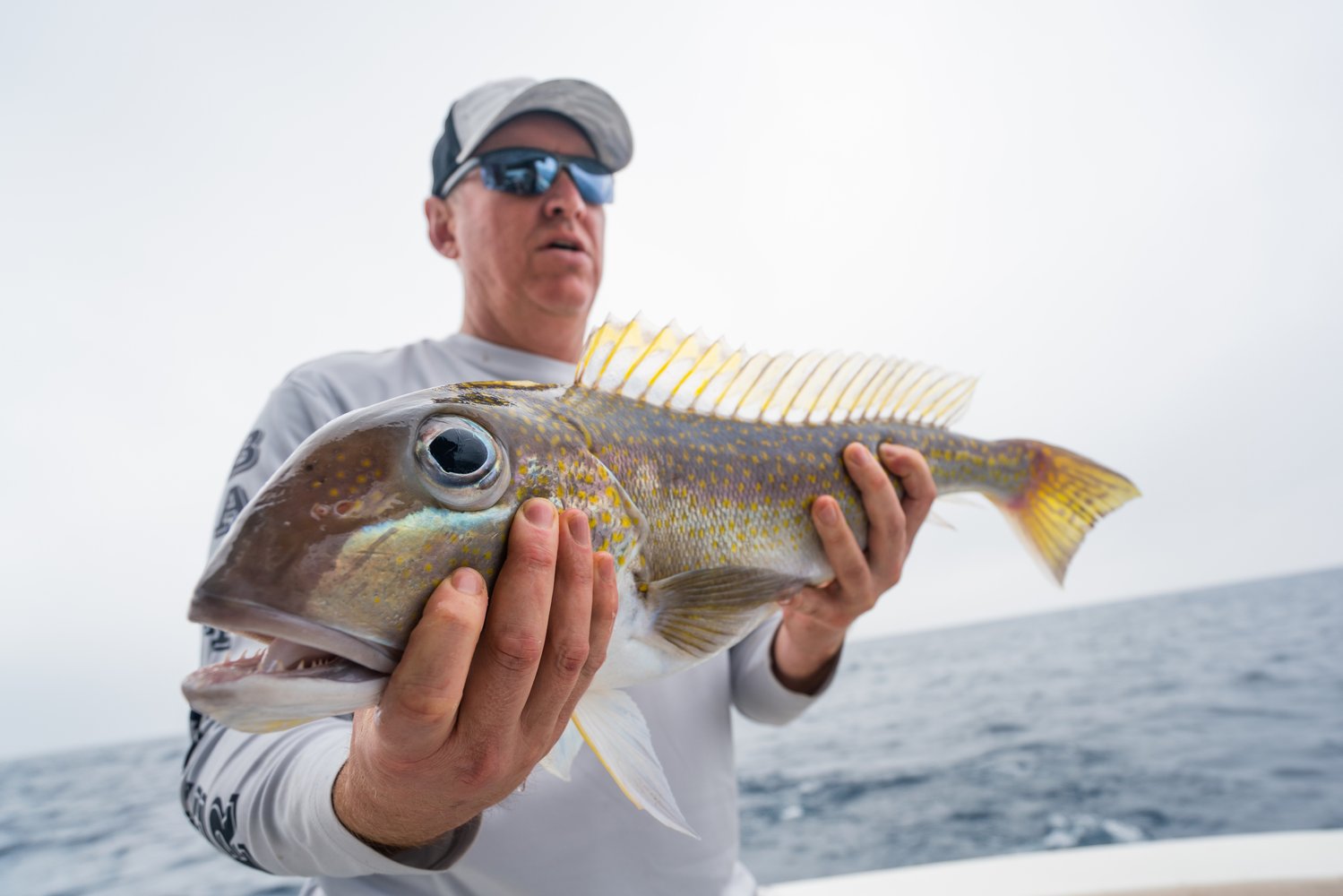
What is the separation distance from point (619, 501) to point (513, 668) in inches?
17.1

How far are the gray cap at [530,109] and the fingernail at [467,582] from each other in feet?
8.36

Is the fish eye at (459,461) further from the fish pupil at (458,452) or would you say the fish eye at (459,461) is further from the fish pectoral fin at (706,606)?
the fish pectoral fin at (706,606)

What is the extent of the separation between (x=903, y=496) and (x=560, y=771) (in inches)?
55.7

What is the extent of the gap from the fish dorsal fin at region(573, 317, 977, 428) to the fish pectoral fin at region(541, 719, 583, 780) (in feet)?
2.61

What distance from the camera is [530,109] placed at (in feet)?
10.5

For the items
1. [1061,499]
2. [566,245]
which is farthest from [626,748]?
[566,245]

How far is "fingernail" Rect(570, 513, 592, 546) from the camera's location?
1328 mm

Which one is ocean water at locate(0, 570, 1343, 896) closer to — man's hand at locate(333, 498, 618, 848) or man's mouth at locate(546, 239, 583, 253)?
man's mouth at locate(546, 239, 583, 253)

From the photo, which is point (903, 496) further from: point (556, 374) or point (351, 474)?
point (351, 474)

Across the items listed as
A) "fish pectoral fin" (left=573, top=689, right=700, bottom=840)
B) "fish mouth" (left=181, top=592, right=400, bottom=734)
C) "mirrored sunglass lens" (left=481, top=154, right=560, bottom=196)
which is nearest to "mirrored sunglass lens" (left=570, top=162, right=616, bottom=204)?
"mirrored sunglass lens" (left=481, top=154, right=560, bottom=196)

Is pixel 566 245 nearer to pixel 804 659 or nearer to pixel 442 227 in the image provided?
pixel 442 227

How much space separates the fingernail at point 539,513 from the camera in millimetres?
1280

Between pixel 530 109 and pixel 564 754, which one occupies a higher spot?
pixel 530 109

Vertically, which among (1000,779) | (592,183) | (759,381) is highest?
(592,183)
